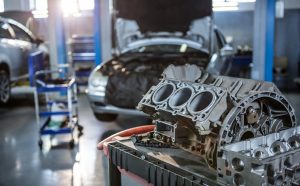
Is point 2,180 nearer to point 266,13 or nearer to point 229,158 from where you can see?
point 229,158

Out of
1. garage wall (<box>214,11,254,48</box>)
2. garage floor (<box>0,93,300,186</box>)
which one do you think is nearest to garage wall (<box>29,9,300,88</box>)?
garage wall (<box>214,11,254,48</box>)

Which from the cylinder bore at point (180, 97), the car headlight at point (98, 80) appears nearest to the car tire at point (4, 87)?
the car headlight at point (98, 80)

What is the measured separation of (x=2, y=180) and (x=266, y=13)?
494cm

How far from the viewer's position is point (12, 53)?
7484 mm

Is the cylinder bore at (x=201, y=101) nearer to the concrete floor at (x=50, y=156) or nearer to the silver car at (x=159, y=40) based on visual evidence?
the concrete floor at (x=50, y=156)

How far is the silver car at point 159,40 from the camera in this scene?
559 cm

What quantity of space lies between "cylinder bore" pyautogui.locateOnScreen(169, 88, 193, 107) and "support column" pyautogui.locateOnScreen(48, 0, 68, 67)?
619 cm

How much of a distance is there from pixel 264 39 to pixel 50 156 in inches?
163

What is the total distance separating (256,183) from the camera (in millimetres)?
1260

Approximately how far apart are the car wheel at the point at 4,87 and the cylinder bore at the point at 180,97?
612cm

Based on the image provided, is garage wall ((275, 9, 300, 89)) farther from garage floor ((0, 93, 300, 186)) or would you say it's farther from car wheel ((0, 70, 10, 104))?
car wheel ((0, 70, 10, 104))

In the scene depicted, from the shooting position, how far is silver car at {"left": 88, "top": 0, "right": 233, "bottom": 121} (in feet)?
18.4

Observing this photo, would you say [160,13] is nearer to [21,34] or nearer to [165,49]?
[165,49]

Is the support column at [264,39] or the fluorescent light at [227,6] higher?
the fluorescent light at [227,6]
